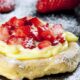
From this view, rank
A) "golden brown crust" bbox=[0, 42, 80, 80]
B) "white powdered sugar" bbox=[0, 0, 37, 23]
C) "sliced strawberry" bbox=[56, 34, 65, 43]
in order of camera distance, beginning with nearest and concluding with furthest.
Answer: "golden brown crust" bbox=[0, 42, 80, 80]
"sliced strawberry" bbox=[56, 34, 65, 43]
"white powdered sugar" bbox=[0, 0, 37, 23]

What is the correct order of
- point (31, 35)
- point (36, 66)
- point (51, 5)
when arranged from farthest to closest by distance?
point (51, 5), point (31, 35), point (36, 66)

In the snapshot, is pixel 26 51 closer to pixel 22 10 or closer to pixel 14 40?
pixel 14 40

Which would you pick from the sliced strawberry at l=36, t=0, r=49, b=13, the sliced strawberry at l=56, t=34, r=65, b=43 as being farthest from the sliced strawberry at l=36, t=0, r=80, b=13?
the sliced strawberry at l=56, t=34, r=65, b=43

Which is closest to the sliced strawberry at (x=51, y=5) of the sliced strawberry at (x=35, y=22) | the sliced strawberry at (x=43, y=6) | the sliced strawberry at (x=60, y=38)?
the sliced strawberry at (x=43, y=6)

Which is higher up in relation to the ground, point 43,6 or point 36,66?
point 36,66

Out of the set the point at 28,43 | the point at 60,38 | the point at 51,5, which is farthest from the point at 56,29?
the point at 51,5

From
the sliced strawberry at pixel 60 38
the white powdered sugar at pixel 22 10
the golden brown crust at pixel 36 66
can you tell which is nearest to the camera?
the golden brown crust at pixel 36 66

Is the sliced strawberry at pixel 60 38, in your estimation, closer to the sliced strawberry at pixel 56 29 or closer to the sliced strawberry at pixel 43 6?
the sliced strawberry at pixel 56 29

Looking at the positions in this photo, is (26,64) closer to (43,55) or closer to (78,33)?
(43,55)

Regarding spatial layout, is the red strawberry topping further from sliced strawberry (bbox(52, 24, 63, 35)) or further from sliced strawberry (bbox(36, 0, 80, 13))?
sliced strawberry (bbox(36, 0, 80, 13))
